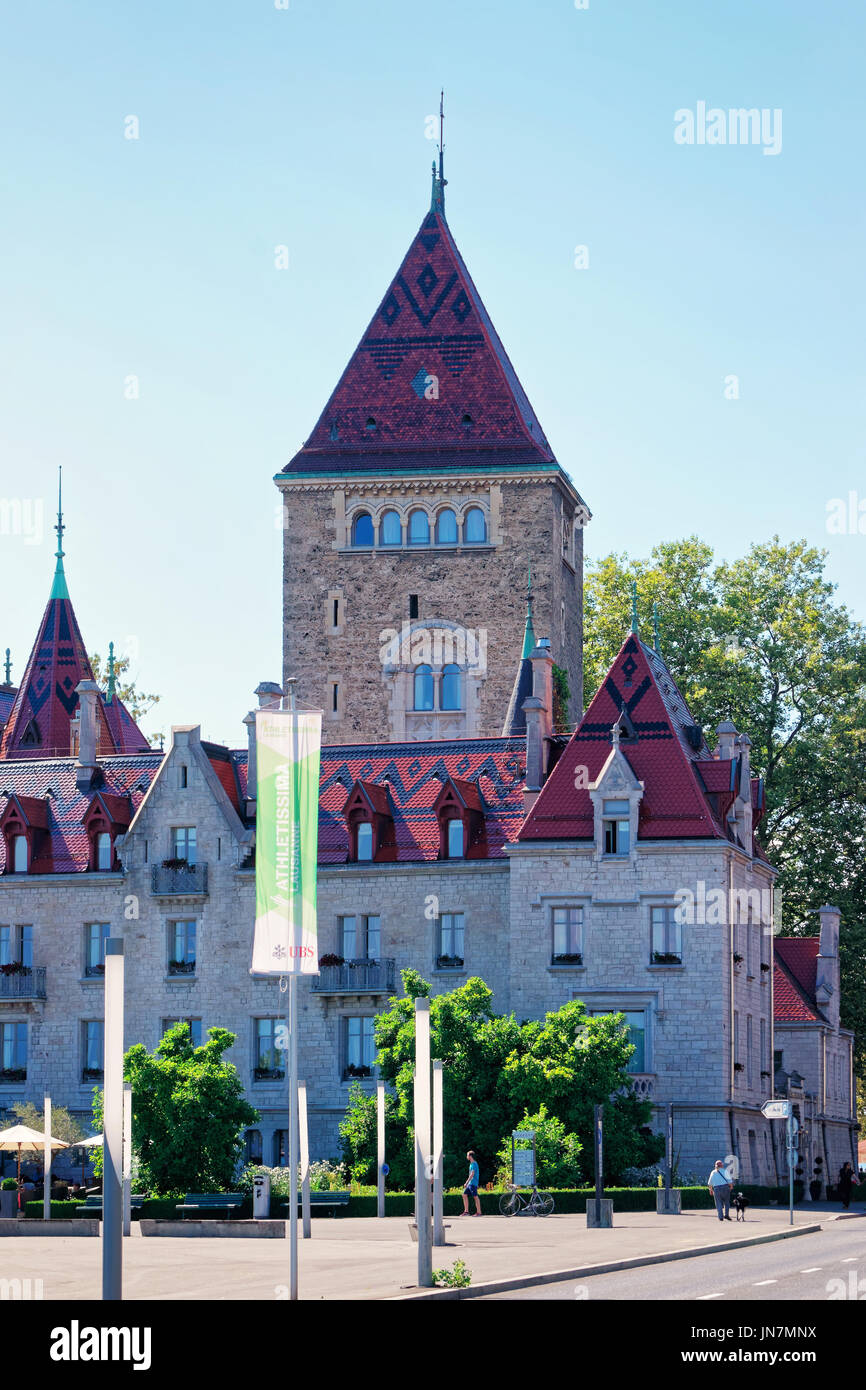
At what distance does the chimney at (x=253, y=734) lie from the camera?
64625mm

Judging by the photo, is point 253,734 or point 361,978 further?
point 253,734

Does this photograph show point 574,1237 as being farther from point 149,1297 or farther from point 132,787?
point 132,787

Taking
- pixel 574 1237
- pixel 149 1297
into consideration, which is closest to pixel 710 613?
pixel 574 1237

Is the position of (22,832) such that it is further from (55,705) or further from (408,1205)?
(408,1205)

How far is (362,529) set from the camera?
82875mm

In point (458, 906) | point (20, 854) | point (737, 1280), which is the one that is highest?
point (20, 854)

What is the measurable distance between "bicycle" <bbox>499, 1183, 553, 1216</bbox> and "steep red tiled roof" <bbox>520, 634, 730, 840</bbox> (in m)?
15.1

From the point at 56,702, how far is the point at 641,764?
26178 millimetres

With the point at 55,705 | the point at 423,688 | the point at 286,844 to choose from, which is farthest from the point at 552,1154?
the point at 55,705

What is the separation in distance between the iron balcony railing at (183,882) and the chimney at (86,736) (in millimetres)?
5496

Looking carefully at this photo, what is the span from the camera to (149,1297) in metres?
26.3

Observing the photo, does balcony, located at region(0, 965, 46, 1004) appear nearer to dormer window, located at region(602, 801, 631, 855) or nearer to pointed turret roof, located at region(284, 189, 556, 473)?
dormer window, located at region(602, 801, 631, 855)

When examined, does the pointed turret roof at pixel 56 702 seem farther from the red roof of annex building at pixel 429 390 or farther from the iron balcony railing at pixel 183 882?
the iron balcony railing at pixel 183 882

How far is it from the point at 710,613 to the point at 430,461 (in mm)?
11325
